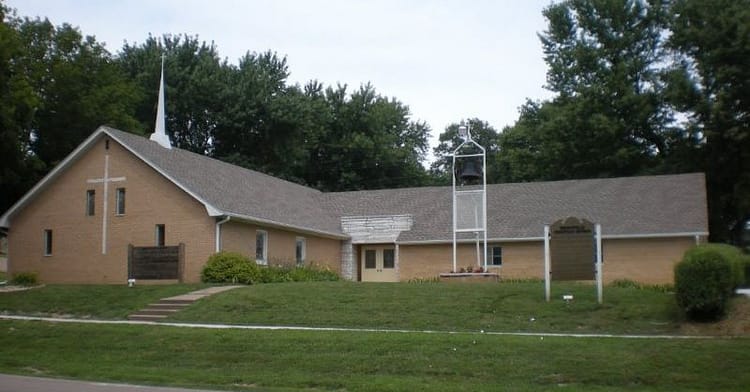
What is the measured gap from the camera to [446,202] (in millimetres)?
42531

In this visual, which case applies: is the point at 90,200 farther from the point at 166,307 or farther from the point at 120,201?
the point at 166,307

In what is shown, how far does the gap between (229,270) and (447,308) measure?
11.2m

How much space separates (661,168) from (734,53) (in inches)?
312

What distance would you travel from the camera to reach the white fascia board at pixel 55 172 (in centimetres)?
3441

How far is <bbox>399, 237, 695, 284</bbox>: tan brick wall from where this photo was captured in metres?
34.3

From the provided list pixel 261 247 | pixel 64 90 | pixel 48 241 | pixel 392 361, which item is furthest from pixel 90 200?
pixel 392 361

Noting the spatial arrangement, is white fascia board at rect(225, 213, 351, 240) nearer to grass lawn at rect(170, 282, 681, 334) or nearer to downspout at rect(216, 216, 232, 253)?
downspout at rect(216, 216, 232, 253)

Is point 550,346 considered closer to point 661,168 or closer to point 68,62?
point 661,168

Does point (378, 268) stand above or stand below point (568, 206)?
below

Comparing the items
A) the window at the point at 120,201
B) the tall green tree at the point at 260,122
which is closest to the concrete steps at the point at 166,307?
the window at the point at 120,201

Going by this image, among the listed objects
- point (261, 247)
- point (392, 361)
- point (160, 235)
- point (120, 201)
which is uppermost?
point (120, 201)

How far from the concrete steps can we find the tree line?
11.6 m

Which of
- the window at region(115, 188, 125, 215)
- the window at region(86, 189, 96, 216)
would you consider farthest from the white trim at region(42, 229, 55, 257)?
the window at region(115, 188, 125, 215)

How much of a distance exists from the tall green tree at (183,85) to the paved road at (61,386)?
38723 mm
